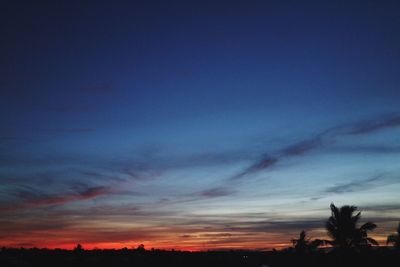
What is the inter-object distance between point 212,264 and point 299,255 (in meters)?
17.1

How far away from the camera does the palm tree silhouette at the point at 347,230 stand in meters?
46.2

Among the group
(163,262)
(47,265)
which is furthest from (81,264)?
(163,262)

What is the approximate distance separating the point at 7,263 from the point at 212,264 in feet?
145

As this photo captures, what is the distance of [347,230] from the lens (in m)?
46.6

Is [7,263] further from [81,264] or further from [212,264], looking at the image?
[212,264]

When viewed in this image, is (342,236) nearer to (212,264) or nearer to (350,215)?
(350,215)

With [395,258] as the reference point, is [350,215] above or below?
above

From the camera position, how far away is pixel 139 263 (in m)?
72.4

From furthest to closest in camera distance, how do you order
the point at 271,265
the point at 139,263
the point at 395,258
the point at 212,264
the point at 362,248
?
the point at 271,265
the point at 212,264
the point at 139,263
the point at 395,258
the point at 362,248

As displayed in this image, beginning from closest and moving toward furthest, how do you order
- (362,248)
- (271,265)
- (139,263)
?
(362,248)
(139,263)
(271,265)

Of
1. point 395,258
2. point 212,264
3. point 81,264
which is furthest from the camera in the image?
point 212,264

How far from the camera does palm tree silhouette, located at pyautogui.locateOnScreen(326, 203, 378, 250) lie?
4616 centimetres

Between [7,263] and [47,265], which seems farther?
[47,265]

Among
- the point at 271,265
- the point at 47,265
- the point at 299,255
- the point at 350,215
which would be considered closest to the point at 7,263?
the point at 47,265
